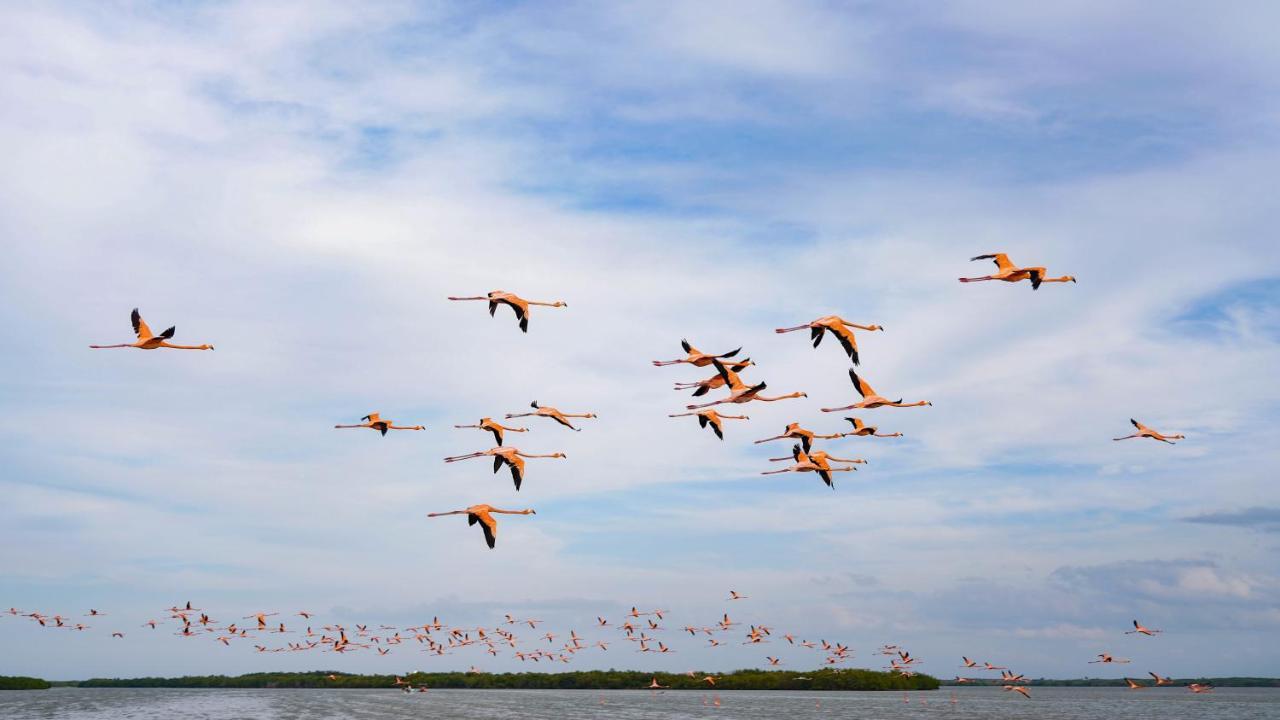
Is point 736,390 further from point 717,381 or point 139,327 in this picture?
point 139,327

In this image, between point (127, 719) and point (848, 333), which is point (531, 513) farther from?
point (127, 719)

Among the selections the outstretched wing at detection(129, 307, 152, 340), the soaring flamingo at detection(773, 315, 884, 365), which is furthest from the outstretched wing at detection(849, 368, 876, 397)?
the outstretched wing at detection(129, 307, 152, 340)

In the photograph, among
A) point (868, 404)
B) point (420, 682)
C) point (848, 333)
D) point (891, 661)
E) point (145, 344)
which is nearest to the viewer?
point (848, 333)

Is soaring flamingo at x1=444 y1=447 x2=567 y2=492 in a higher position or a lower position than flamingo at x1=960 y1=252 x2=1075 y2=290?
lower

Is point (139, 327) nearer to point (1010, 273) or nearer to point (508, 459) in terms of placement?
point (508, 459)

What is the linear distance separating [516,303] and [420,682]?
600ft

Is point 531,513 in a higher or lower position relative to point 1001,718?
higher

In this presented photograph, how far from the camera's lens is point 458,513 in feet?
94.6

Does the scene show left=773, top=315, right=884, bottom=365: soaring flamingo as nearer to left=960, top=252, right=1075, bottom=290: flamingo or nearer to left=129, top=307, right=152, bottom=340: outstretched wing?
left=960, top=252, right=1075, bottom=290: flamingo

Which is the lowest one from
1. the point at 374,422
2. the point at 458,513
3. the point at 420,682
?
the point at 420,682

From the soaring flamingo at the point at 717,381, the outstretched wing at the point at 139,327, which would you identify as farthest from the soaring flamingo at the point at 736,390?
the outstretched wing at the point at 139,327

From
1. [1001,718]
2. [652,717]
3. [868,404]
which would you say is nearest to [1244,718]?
[1001,718]

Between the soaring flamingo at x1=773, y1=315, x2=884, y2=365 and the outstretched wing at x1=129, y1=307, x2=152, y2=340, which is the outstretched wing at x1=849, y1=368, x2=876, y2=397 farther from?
the outstretched wing at x1=129, y1=307, x2=152, y2=340

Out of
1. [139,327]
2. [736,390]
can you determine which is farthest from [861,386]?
[139,327]
